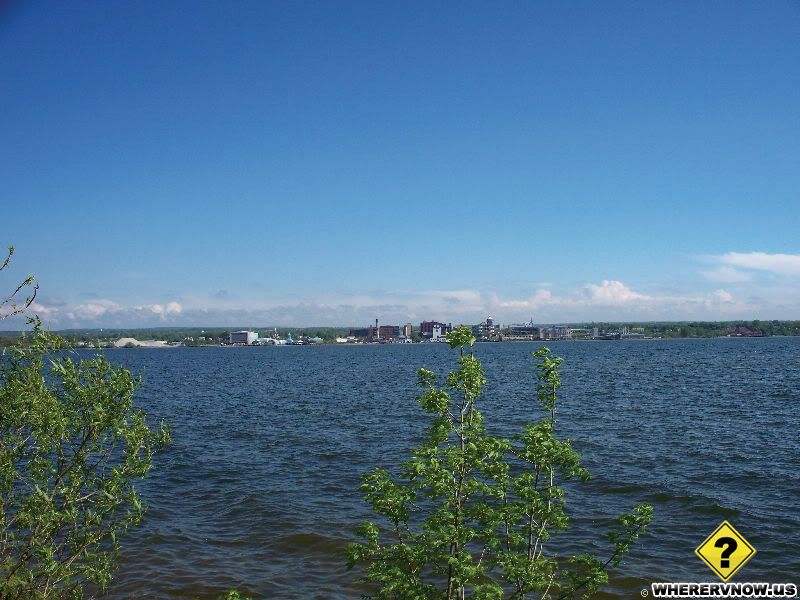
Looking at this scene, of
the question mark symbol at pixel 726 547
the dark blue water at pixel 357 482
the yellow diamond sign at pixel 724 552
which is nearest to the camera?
the yellow diamond sign at pixel 724 552

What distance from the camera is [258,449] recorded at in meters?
37.0

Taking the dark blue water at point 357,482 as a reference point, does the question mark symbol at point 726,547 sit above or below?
above

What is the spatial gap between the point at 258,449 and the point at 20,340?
2537 cm

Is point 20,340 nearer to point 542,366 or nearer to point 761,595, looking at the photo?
point 542,366

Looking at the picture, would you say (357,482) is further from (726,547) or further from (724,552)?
(726,547)

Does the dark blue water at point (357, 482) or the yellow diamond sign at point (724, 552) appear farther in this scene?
the dark blue water at point (357, 482)

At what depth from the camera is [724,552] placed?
14352 millimetres

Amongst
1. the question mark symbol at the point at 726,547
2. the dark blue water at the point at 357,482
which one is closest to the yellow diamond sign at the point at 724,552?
the question mark symbol at the point at 726,547

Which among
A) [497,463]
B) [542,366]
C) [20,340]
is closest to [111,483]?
[20,340]

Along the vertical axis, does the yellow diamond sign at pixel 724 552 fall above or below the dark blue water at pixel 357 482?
above

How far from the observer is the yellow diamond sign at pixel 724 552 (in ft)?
40.6

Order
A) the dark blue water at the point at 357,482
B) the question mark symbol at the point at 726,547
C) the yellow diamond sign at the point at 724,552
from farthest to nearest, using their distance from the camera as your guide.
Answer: the dark blue water at the point at 357,482, the question mark symbol at the point at 726,547, the yellow diamond sign at the point at 724,552

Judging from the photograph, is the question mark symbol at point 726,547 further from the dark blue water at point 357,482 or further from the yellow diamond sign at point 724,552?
the dark blue water at point 357,482

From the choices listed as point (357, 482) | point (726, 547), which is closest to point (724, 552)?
point (726, 547)
